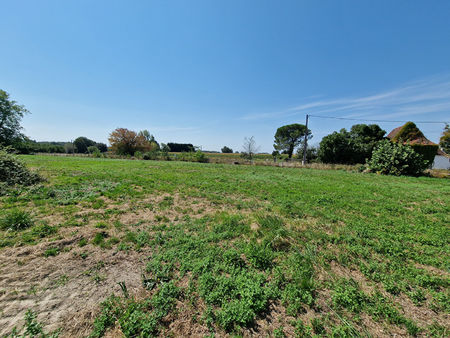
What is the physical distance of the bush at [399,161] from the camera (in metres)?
14.1

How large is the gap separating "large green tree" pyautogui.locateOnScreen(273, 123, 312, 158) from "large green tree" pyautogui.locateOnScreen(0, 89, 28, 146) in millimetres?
63079

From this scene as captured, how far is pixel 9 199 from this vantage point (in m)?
4.77

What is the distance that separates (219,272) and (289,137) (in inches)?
2010

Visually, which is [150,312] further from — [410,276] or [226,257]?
[410,276]

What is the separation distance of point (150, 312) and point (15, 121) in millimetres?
56105

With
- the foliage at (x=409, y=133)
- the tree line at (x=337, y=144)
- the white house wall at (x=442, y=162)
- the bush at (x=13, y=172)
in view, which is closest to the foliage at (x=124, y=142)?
the tree line at (x=337, y=144)

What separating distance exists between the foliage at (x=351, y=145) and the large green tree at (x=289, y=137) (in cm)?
2148

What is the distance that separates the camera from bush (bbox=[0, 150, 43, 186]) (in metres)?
6.05

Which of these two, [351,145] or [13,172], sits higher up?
[351,145]

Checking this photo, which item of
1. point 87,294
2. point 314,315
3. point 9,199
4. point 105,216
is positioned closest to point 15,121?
point 9,199

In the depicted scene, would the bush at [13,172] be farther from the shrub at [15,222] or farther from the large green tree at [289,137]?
the large green tree at [289,137]

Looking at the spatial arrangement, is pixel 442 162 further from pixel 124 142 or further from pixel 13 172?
pixel 124 142

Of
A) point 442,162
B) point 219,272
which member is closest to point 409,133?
point 442,162

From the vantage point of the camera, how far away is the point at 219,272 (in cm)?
244
